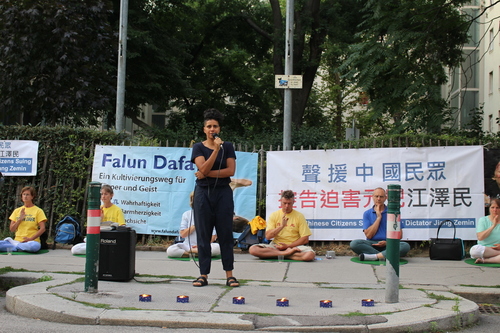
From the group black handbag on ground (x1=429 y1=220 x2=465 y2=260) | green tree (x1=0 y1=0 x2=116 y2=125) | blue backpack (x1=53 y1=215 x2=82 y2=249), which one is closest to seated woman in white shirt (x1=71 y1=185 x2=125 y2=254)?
blue backpack (x1=53 y1=215 x2=82 y2=249)

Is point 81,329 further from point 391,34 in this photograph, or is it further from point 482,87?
point 482,87

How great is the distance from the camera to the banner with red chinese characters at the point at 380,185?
35.0ft

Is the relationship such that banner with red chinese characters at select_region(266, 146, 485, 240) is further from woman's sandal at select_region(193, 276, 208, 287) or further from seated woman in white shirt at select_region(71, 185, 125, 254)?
woman's sandal at select_region(193, 276, 208, 287)

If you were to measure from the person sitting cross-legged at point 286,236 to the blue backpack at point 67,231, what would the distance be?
346 centimetres

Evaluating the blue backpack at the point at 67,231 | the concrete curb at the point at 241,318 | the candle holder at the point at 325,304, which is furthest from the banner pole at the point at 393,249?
the blue backpack at the point at 67,231

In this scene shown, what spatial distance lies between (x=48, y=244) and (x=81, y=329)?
641 cm

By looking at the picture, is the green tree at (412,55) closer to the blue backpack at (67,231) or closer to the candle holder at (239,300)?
the blue backpack at (67,231)

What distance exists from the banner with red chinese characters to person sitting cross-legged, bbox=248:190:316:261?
1.07 meters

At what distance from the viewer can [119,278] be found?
707cm

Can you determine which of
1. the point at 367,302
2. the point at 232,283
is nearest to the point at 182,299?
the point at 232,283

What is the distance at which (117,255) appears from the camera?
7.09m

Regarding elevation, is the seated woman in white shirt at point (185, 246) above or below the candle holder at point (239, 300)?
above

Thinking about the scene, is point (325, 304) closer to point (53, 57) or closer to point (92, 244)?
point (92, 244)

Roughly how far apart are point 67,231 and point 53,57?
6931mm
